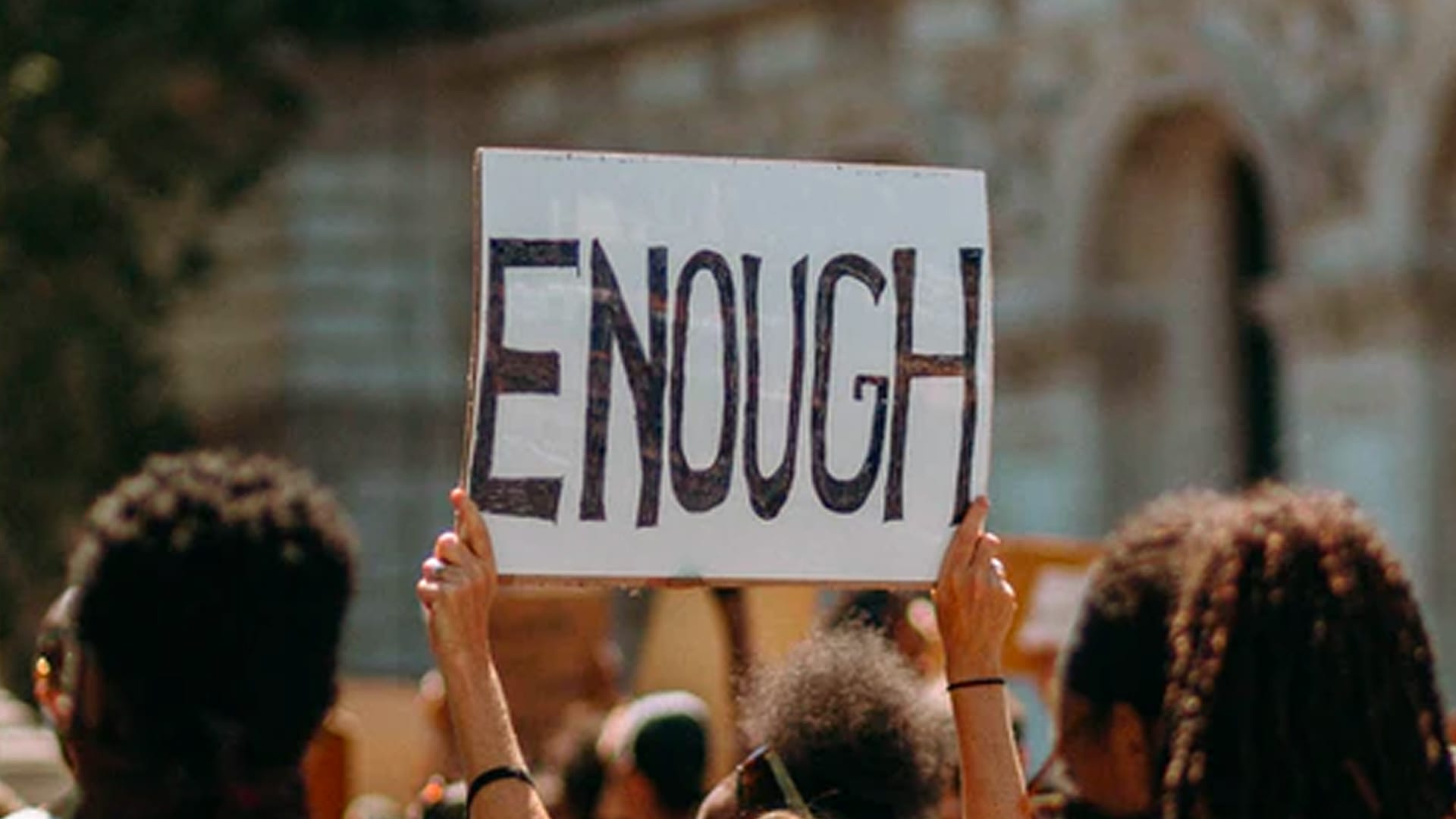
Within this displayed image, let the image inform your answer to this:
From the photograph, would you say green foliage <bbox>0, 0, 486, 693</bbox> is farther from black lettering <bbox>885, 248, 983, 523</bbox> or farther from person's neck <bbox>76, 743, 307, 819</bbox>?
person's neck <bbox>76, 743, 307, 819</bbox>

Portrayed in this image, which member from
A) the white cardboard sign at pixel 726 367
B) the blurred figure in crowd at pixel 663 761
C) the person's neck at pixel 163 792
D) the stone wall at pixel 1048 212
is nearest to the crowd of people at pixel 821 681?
the person's neck at pixel 163 792

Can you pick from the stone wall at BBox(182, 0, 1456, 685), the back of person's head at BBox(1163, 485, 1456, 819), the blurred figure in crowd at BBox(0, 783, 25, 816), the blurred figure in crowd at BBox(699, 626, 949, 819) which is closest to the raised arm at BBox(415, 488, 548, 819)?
the blurred figure in crowd at BBox(699, 626, 949, 819)

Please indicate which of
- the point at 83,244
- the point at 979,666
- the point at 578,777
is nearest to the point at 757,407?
the point at 979,666

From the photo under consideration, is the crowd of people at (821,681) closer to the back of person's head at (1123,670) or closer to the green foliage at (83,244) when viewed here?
the back of person's head at (1123,670)

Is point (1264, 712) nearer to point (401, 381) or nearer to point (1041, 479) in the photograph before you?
point (1041, 479)

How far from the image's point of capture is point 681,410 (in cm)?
376

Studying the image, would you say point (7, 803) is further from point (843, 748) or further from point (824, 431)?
point (824, 431)

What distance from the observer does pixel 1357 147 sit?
1338 centimetres

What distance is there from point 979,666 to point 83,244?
37.8 feet

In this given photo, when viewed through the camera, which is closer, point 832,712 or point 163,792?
point 163,792

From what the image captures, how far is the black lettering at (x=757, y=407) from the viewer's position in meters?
3.78

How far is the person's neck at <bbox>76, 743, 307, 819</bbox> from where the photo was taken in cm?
321

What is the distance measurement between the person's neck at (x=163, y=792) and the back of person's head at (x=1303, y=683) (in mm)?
1074

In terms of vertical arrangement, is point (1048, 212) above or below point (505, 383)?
above
